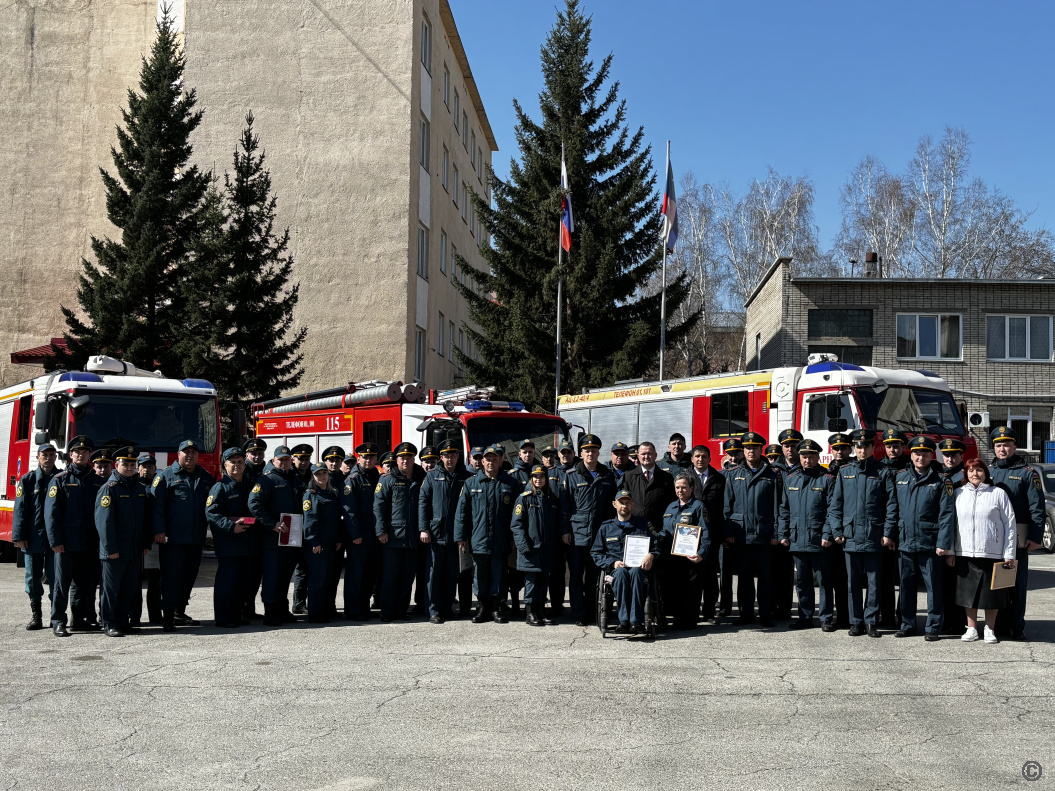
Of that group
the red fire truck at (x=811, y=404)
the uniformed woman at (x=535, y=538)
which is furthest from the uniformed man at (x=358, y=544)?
the red fire truck at (x=811, y=404)

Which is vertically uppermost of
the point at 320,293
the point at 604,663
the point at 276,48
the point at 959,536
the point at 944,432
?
the point at 276,48

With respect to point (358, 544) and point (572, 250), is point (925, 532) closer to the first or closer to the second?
point (358, 544)

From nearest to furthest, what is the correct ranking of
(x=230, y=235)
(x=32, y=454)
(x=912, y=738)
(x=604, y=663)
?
(x=912, y=738) → (x=604, y=663) → (x=32, y=454) → (x=230, y=235)

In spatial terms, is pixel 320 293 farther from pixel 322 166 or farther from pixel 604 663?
pixel 604 663

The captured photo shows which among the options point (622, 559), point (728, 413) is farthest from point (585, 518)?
point (728, 413)

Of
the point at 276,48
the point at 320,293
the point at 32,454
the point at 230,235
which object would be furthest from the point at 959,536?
the point at 276,48

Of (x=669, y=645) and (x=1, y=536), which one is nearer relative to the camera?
(x=669, y=645)

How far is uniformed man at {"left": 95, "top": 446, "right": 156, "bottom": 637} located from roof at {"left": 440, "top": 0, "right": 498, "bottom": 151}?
26.7 metres

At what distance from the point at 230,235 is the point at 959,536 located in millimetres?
18099

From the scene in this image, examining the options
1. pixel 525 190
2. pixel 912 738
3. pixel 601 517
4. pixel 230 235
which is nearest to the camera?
pixel 912 738

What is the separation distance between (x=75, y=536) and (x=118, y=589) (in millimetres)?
686

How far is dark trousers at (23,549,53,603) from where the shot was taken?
10172 millimetres

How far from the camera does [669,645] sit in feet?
30.7

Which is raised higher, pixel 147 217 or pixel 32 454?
pixel 147 217
